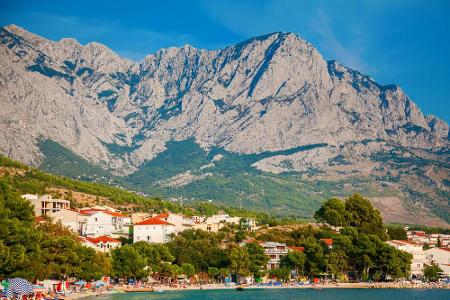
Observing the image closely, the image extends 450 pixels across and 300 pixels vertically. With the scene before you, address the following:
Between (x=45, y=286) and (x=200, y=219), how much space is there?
71.3 metres

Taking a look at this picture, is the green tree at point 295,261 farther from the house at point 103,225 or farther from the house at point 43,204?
the house at point 43,204

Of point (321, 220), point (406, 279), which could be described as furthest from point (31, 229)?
point (321, 220)

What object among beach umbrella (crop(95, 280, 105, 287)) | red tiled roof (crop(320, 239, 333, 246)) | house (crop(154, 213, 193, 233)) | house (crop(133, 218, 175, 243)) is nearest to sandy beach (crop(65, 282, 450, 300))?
beach umbrella (crop(95, 280, 105, 287))

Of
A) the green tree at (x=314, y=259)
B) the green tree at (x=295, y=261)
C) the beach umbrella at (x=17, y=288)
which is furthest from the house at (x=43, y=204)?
the beach umbrella at (x=17, y=288)

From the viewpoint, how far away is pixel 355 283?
115m

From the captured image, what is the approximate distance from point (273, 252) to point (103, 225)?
32.0 metres

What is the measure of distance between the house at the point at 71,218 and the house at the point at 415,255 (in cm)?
5881

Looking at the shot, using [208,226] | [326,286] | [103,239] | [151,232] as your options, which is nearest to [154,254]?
[103,239]

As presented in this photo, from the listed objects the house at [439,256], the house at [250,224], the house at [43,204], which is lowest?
the house at [439,256]

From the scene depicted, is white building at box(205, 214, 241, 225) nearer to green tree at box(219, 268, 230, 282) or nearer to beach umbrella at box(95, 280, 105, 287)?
green tree at box(219, 268, 230, 282)

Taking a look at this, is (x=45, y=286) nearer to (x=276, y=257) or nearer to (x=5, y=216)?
(x=5, y=216)

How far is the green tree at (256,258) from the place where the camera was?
372ft

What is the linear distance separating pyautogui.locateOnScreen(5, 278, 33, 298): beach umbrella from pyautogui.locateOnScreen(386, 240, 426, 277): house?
82410mm

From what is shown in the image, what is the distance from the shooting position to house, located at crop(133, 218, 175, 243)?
122812 millimetres
